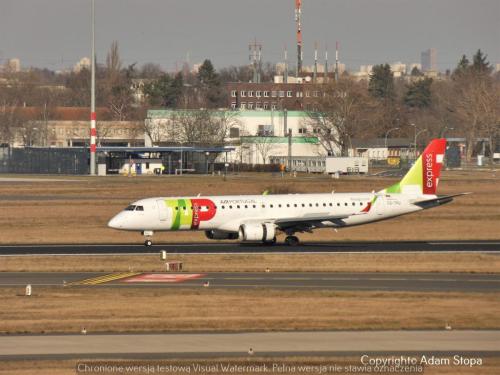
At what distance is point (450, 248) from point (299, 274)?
44.9 feet

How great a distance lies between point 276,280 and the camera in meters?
49.1

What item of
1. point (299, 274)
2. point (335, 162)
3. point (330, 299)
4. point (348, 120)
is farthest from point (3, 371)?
point (348, 120)

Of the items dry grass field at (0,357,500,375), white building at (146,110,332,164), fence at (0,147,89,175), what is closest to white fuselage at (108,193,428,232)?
dry grass field at (0,357,500,375)

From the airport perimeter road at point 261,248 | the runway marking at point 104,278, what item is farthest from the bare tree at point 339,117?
the runway marking at point 104,278

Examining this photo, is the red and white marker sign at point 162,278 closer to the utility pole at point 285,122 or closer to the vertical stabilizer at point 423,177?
the vertical stabilizer at point 423,177

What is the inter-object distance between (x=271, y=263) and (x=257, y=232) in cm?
673

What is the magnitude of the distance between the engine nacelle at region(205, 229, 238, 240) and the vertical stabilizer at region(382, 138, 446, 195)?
37.8 feet

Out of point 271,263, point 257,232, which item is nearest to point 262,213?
point 257,232

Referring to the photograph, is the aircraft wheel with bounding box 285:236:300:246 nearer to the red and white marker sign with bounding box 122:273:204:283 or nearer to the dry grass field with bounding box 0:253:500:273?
the dry grass field with bounding box 0:253:500:273

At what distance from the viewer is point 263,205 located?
209 feet

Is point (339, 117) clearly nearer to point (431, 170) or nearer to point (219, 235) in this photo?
point (431, 170)

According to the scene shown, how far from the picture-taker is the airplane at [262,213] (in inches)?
2440

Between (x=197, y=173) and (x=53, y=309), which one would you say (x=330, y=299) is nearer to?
(x=53, y=309)

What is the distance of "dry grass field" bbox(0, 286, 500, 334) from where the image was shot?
124 ft
